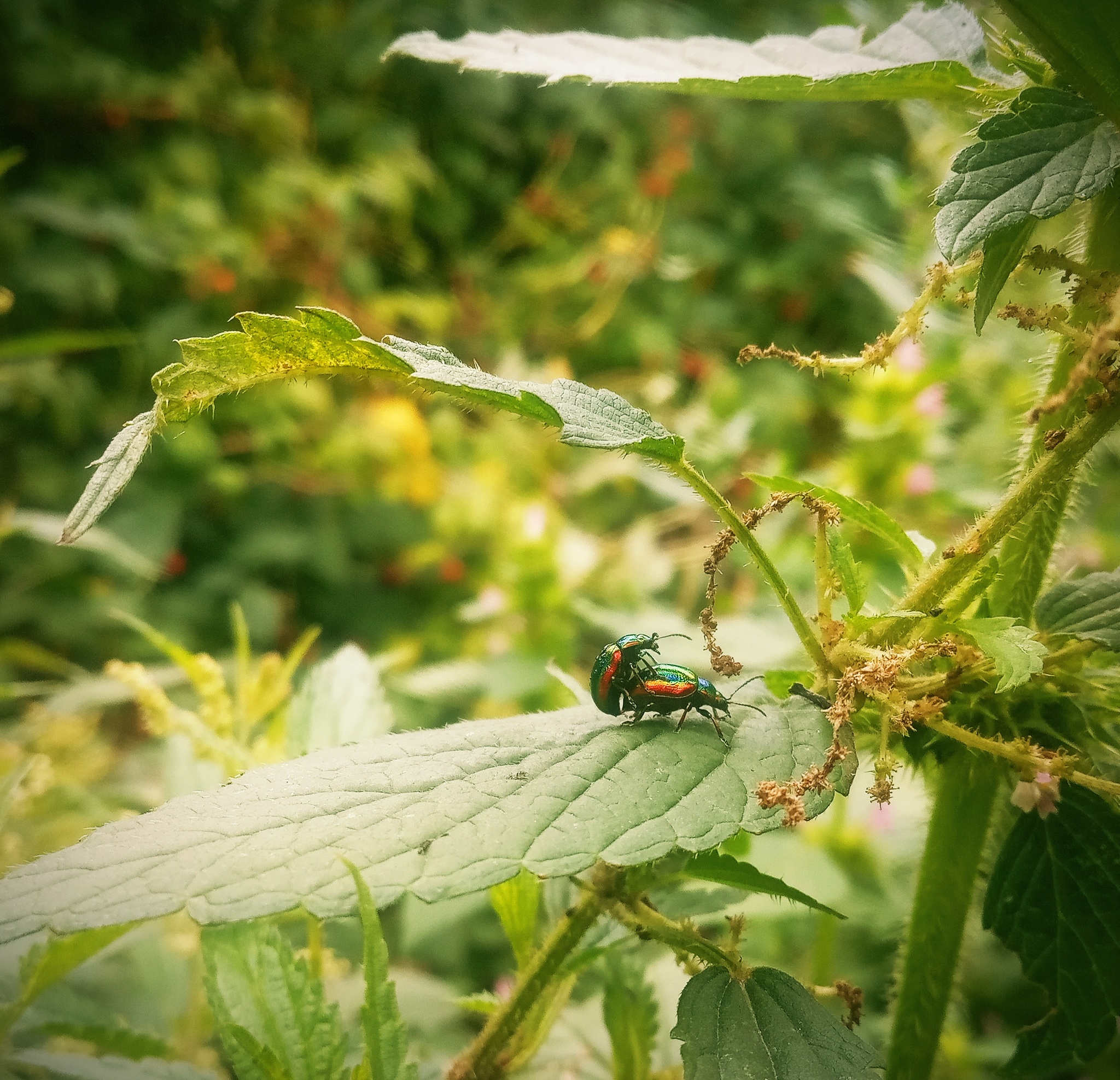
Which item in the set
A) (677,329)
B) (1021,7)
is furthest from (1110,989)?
(677,329)

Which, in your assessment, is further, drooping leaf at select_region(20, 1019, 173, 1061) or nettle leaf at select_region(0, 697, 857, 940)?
drooping leaf at select_region(20, 1019, 173, 1061)

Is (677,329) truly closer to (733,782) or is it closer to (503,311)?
(503,311)

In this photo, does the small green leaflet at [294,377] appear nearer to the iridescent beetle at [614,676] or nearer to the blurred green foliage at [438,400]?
the iridescent beetle at [614,676]

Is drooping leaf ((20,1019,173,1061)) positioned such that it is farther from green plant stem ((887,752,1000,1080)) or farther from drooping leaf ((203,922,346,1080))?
green plant stem ((887,752,1000,1080))

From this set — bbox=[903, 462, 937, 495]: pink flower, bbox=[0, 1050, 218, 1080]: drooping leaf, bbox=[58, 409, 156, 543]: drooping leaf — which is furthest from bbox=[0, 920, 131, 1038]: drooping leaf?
bbox=[903, 462, 937, 495]: pink flower

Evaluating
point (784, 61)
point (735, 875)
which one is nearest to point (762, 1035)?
point (735, 875)
